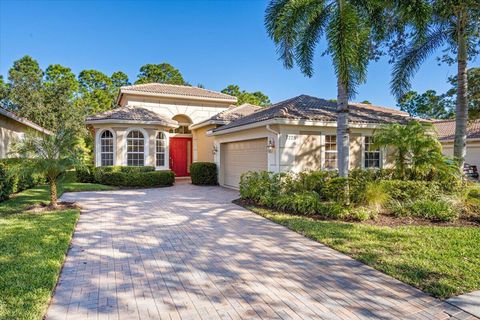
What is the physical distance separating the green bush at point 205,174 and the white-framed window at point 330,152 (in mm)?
6766

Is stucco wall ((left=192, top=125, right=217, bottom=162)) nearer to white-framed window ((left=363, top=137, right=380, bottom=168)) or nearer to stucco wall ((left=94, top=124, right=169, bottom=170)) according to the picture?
stucco wall ((left=94, top=124, right=169, bottom=170))

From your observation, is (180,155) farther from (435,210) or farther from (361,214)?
(435,210)

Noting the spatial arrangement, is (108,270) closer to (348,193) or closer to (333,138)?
(348,193)

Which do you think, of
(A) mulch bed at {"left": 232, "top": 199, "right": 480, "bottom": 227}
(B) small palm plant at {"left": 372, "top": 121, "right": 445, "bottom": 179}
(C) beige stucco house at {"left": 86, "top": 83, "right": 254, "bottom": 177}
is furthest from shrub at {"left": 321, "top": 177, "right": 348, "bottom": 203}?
(C) beige stucco house at {"left": 86, "top": 83, "right": 254, "bottom": 177}

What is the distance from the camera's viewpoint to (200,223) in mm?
7840

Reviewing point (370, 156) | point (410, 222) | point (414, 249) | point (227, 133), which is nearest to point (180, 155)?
point (227, 133)

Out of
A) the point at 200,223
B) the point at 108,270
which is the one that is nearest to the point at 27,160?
the point at 200,223

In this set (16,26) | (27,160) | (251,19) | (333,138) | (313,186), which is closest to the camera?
(27,160)

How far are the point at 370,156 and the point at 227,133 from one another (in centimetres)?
691

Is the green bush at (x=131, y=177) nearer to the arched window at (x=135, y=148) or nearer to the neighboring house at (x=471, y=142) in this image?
the arched window at (x=135, y=148)

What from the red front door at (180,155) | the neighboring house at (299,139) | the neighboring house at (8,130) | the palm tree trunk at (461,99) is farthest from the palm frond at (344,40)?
the red front door at (180,155)

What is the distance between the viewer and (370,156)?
13.5 metres

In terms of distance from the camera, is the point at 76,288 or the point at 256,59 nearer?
the point at 76,288

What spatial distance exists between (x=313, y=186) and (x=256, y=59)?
1461 cm
